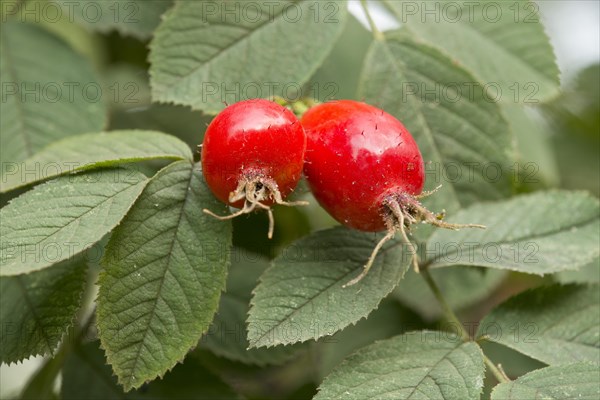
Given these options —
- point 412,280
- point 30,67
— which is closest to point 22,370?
point 30,67

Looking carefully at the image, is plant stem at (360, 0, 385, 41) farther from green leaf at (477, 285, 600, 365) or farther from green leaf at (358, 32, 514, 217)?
green leaf at (477, 285, 600, 365)

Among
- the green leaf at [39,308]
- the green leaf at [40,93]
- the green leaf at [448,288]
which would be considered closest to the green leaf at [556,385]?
the green leaf at [448,288]

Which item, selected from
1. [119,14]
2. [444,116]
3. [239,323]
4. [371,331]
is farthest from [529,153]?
[119,14]

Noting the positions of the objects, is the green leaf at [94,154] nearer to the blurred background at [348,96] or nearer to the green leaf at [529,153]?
the blurred background at [348,96]

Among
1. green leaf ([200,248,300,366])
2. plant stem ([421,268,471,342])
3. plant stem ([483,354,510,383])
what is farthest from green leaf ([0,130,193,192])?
plant stem ([483,354,510,383])

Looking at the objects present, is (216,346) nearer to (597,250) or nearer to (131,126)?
(131,126)

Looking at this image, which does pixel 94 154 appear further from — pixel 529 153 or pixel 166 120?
pixel 529 153
